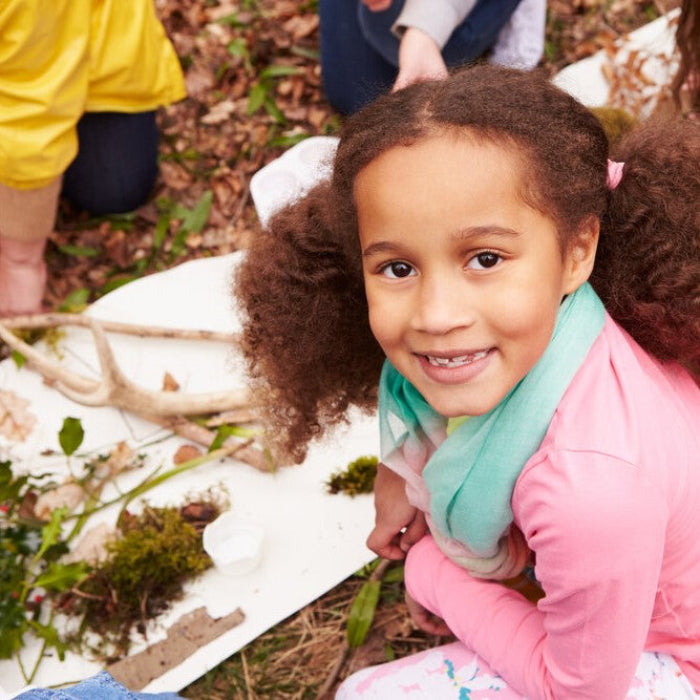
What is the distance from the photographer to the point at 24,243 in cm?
282

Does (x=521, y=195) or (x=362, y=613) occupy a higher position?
(x=521, y=195)

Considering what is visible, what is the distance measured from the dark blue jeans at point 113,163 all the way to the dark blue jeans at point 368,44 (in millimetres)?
674

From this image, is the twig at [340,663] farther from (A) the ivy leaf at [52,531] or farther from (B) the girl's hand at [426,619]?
(A) the ivy leaf at [52,531]

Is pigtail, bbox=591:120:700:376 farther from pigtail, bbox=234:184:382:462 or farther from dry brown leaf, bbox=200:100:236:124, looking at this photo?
dry brown leaf, bbox=200:100:236:124

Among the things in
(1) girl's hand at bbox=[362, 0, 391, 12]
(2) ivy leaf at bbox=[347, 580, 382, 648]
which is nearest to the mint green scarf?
(2) ivy leaf at bbox=[347, 580, 382, 648]

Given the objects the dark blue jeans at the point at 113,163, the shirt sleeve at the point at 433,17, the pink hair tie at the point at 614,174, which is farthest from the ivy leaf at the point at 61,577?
the shirt sleeve at the point at 433,17

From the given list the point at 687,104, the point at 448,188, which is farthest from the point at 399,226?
the point at 687,104

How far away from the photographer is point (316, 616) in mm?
2312

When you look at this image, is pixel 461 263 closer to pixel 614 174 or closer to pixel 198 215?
pixel 614 174

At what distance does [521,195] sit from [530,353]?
235 mm

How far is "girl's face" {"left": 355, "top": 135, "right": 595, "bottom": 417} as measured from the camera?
49.3 inches

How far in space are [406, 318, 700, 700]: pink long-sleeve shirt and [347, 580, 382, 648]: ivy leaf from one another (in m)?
0.65

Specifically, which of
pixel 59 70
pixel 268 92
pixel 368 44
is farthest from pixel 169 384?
pixel 268 92

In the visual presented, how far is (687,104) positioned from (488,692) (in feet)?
6.66
